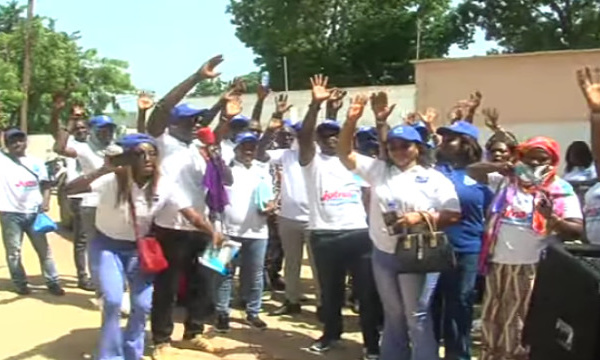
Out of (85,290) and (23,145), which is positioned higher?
(23,145)

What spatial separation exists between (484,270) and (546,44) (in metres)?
33.6

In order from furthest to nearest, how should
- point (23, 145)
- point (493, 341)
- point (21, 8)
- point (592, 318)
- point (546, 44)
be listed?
1. point (21, 8)
2. point (546, 44)
3. point (23, 145)
4. point (493, 341)
5. point (592, 318)

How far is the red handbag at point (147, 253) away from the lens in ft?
20.1

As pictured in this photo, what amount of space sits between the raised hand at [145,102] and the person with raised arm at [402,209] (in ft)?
5.22

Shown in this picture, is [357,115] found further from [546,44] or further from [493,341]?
[546,44]

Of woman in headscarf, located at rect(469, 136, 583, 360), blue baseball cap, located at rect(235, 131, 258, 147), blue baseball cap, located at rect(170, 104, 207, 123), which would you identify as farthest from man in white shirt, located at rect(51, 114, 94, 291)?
woman in headscarf, located at rect(469, 136, 583, 360)

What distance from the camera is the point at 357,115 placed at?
598 centimetres

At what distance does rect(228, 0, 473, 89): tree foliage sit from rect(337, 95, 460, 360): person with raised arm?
35.1 m

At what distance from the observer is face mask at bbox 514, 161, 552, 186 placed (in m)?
5.55

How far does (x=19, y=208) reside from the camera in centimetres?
909

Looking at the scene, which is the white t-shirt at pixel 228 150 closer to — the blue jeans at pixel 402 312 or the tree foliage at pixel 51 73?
the blue jeans at pixel 402 312

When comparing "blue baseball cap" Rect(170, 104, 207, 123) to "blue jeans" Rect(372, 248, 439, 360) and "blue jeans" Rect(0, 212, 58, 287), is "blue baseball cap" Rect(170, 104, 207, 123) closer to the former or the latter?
"blue jeans" Rect(372, 248, 439, 360)

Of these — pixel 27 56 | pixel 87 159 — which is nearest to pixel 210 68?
pixel 87 159

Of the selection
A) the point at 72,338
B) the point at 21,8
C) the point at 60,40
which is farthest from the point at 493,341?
the point at 21,8
